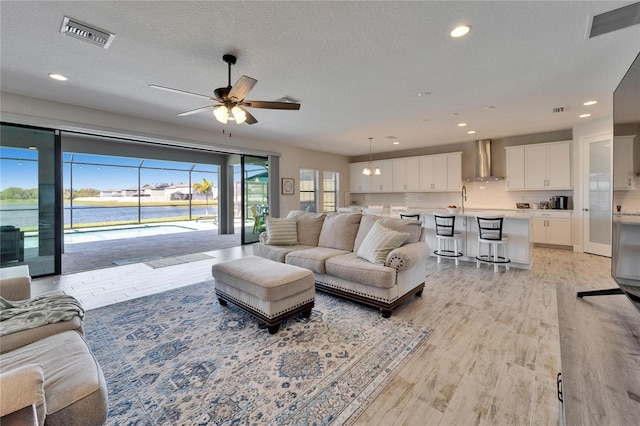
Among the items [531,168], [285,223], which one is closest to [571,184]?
[531,168]

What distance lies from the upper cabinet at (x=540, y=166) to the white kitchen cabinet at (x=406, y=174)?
225 cm

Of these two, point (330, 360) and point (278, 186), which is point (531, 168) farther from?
point (330, 360)

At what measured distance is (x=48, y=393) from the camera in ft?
3.67

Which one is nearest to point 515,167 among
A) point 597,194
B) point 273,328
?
point 597,194

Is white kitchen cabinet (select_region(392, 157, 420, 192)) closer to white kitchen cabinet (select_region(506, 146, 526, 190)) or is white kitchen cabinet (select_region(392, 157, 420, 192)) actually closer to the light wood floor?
white kitchen cabinet (select_region(506, 146, 526, 190))

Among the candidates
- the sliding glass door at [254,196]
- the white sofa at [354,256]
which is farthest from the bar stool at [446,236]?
the sliding glass door at [254,196]

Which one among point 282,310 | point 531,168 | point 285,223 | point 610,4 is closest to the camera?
point 610,4

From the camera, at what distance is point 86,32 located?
235cm

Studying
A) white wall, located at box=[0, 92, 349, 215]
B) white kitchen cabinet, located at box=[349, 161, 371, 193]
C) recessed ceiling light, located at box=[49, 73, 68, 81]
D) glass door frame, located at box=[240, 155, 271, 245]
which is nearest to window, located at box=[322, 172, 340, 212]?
white kitchen cabinet, located at box=[349, 161, 371, 193]

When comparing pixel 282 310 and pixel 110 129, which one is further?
pixel 110 129

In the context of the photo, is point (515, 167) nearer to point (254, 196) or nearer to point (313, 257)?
point (313, 257)

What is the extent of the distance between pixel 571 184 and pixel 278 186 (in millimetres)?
6690

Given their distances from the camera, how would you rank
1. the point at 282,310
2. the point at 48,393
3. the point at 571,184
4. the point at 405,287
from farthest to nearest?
the point at 571,184, the point at 405,287, the point at 282,310, the point at 48,393

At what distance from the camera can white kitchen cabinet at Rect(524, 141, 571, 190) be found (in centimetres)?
594
